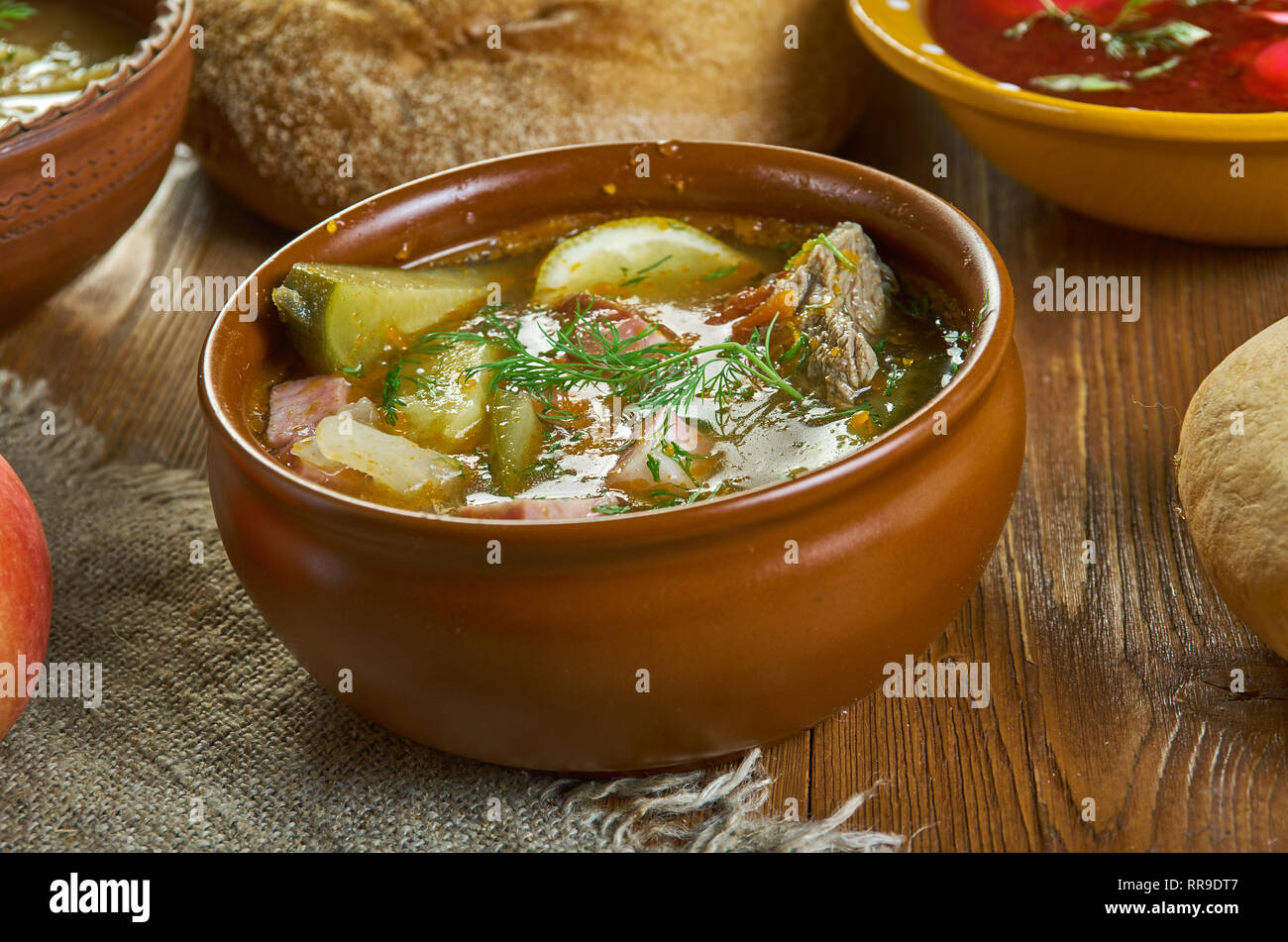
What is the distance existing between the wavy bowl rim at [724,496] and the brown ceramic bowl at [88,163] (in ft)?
1.97

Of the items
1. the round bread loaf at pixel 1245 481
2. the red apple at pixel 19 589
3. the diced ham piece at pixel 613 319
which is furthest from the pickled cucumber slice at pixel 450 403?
the round bread loaf at pixel 1245 481

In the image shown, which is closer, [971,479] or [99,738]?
[971,479]

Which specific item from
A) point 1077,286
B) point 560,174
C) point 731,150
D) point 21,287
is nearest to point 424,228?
point 560,174

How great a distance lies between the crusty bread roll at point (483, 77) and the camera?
2.49 meters

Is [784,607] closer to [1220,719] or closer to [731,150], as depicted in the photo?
[1220,719]

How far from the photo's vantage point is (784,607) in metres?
1.34

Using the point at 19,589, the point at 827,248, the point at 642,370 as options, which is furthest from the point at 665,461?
the point at 19,589

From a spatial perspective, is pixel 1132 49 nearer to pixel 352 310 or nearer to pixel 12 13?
pixel 352 310

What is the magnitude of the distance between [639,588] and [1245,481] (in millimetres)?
731

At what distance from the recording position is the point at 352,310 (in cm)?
168

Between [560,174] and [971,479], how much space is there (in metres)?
0.78

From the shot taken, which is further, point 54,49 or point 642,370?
point 54,49

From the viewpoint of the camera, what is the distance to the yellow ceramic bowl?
6.53 feet

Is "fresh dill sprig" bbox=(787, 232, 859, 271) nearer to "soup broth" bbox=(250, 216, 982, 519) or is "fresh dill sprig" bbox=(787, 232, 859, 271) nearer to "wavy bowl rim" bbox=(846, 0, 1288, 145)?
"soup broth" bbox=(250, 216, 982, 519)
